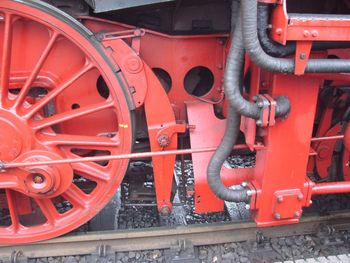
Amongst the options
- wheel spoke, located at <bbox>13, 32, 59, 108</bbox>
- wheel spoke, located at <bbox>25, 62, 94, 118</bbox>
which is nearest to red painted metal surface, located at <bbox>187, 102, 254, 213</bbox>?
wheel spoke, located at <bbox>25, 62, 94, 118</bbox>

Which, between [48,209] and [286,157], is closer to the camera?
[286,157]

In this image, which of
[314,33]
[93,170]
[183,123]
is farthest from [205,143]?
[314,33]

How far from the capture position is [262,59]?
1.85 metres

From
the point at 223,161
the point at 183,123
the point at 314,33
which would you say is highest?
the point at 314,33

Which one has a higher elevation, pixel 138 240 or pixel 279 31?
pixel 279 31

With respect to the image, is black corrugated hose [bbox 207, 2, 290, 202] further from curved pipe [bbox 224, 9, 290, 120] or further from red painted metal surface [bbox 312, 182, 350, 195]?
red painted metal surface [bbox 312, 182, 350, 195]

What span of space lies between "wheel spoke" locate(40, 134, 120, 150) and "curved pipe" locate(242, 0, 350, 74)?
41.8 inches

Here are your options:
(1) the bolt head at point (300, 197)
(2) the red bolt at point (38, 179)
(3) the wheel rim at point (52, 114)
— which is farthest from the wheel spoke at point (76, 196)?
(1) the bolt head at point (300, 197)

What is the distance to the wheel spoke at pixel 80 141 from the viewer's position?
7.90 ft

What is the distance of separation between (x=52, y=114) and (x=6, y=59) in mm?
488

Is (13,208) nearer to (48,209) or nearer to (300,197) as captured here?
(48,209)

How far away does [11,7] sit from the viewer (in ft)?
7.07

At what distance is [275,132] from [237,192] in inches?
17.1

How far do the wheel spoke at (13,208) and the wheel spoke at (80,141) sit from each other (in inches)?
19.0
